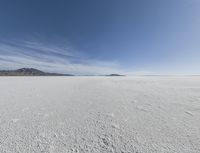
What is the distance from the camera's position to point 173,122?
2055 millimetres

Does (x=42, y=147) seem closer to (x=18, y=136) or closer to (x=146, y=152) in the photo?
(x=18, y=136)

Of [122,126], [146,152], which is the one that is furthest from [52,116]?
[146,152]

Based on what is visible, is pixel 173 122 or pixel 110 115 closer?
pixel 173 122

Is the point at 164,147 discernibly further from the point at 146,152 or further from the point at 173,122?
the point at 173,122

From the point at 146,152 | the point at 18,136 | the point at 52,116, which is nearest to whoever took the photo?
the point at 146,152

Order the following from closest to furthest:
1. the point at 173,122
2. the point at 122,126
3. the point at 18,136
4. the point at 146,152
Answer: the point at 146,152 → the point at 18,136 → the point at 122,126 → the point at 173,122

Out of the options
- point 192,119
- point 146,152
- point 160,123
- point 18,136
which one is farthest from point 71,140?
point 192,119

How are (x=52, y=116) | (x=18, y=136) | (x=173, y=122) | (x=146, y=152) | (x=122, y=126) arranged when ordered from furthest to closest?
(x=52, y=116), (x=173, y=122), (x=122, y=126), (x=18, y=136), (x=146, y=152)

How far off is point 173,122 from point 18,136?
8.18ft

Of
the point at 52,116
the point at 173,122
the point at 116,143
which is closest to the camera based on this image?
the point at 116,143

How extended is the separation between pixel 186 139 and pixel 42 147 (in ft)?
6.10

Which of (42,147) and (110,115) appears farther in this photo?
(110,115)

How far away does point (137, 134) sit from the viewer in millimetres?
1668

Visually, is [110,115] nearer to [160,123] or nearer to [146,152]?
[160,123]
